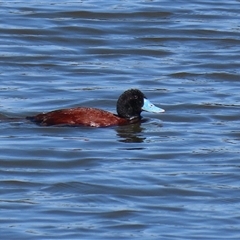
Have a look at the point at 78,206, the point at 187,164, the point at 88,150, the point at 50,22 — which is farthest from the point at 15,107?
the point at 50,22

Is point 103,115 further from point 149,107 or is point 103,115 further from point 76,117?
point 149,107

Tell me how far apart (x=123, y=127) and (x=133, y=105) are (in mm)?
292

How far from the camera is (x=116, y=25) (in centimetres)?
2025

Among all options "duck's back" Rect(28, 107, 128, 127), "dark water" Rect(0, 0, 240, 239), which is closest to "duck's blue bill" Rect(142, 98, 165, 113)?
"dark water" Rect(0, 0, 240, 239)

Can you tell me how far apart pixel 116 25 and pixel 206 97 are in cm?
474

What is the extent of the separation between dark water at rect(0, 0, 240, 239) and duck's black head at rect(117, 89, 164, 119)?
0.17 meters

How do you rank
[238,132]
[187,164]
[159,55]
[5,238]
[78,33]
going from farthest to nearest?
[78,33] → [159,55] → [238,132] → [187,164] → [5,238]

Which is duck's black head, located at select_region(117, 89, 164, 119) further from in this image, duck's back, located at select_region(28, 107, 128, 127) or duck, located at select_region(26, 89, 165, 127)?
duck's back, located at select_region(28, 107, 128, 127)

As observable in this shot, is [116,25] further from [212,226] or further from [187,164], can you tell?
[212,226]

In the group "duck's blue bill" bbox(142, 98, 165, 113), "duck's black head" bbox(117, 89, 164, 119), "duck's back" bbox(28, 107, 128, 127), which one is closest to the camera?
"duck's back" bbox(28, 107, 128, 127)

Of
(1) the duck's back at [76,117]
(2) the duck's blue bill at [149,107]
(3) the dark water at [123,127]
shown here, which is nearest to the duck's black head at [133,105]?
(2) the duck's blue bill at [149,107]

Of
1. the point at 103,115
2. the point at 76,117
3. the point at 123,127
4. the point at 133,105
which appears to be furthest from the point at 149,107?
the point at 76,117

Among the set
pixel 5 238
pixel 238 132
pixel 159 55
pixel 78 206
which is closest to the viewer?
pixel 5 238

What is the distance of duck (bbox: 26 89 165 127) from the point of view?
46.1 feet
